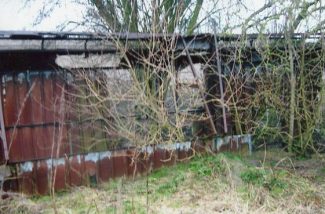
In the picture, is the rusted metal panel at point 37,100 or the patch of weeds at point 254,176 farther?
the rusted metal panel at point 37,100

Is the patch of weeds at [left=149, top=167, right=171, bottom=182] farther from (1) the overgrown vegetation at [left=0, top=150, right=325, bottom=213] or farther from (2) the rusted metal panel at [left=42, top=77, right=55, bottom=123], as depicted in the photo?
(2) the rusted metal panel at [left=42, top=77, right=55, bottom=123]

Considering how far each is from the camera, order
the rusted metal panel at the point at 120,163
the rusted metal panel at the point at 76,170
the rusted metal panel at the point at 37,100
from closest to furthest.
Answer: the rusted metal panel at the point at 37,100, the rusted metal panel at the point at 76,170, the rusted metal panel at the point at 120,163

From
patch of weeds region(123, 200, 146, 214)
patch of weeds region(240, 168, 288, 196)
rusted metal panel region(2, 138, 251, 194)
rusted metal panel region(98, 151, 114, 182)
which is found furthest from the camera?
rusted metal panel region(98, 151, 114, 182)

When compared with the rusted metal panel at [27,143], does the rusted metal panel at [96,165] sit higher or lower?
lower

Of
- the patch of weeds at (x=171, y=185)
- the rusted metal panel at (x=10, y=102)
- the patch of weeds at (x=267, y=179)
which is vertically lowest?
the patch of weeds at (x=171, y=185)

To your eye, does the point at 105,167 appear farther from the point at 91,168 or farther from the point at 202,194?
the point at 202,194

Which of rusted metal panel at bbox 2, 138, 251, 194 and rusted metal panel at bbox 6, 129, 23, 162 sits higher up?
rusted metal panel at bbox 6, 129, 23, 162

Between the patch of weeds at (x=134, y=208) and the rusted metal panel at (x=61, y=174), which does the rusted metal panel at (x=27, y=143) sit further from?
the patch of weeds at (x=134, y=208)

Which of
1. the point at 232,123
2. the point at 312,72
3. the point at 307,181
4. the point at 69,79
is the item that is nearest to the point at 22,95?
the point at 69,79

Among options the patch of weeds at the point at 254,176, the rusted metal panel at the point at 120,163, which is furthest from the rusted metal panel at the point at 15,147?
the patch of weeds at the point at 254,176

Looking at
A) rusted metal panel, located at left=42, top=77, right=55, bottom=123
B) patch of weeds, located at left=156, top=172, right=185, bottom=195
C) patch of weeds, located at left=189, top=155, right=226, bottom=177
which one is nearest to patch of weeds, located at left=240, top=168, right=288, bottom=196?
patch of weeds, located at left=189, top=155, right=226, bottom=177

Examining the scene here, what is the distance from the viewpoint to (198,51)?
31.1 feet

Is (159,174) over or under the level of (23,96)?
under

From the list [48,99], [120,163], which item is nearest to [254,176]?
[120,163]
